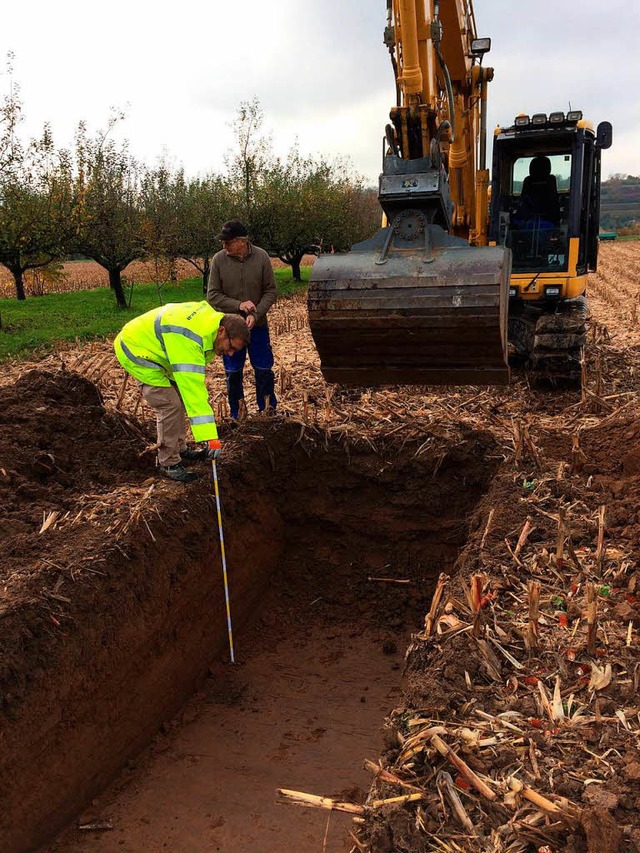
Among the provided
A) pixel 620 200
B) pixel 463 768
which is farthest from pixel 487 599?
pixel 620 200

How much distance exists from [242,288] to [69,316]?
41.3 feet

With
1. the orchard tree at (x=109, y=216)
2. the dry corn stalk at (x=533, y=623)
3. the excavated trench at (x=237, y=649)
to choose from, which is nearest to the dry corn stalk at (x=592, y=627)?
the dry corn stalk at (x=533, y=623)

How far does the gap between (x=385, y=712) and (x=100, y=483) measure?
2.96 m

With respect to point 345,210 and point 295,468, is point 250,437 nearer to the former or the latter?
point 295,468

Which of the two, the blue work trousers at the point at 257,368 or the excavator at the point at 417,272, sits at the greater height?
the excavator at the point at 417,272

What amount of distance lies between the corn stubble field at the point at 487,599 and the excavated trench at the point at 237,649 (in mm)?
53

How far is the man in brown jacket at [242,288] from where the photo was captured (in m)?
6.68

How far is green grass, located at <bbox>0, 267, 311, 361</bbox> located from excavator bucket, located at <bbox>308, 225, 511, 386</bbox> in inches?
322

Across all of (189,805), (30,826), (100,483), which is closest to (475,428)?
(100,483)

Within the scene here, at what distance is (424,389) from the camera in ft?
27.7

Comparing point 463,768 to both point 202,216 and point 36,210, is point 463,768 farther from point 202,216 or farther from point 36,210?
point 202,216

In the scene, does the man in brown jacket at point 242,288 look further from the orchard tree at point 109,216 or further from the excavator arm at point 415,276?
the orchard tree at point 109,216

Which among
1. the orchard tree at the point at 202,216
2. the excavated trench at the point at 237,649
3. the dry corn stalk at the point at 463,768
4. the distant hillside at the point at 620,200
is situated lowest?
the excavated trench at the point at 237,649

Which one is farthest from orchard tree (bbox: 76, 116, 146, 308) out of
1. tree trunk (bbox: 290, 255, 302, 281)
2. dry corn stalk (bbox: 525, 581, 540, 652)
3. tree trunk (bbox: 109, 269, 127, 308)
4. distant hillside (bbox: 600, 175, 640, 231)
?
distant hillside (bbox: 600, 175, 640, 231)
